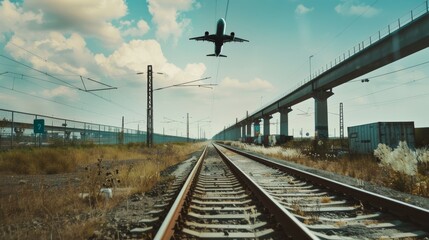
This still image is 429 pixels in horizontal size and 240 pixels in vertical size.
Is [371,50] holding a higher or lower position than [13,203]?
higher

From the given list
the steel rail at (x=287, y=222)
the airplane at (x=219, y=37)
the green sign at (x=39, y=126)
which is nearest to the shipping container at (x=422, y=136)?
the airplane at (x=219, y=37)

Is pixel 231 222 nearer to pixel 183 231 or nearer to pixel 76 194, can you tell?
pixel 183 231

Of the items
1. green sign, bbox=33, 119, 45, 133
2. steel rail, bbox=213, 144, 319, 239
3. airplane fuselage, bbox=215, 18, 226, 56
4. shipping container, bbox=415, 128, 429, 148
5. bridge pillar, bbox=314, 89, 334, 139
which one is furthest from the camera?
bridge pillar, bbox=314, 89, 334, 139

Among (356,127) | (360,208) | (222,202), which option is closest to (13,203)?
(222,202)

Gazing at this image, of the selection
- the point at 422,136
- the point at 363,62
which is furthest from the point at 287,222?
the point at 363,62

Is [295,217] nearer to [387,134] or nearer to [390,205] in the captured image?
[390,205]

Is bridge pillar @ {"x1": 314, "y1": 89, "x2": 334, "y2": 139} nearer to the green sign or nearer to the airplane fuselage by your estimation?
the airplane fuselage

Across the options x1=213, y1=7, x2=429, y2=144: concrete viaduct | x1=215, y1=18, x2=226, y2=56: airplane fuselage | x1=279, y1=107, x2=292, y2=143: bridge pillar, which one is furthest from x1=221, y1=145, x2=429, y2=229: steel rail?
x1=279, y1=107, x2=292, y2=143: bridge pillar

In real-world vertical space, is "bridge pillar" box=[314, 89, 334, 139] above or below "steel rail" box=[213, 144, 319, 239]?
above
